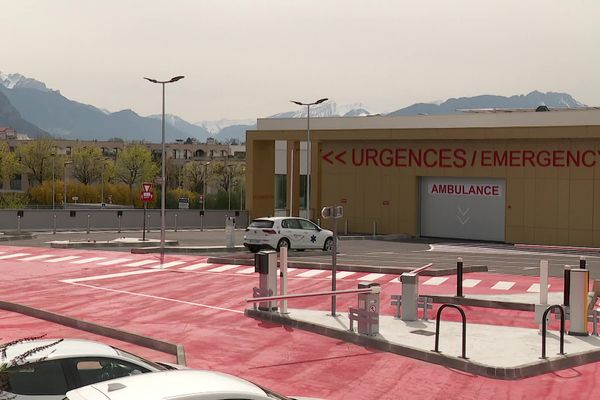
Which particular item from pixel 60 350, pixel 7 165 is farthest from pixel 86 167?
pixel 60 350

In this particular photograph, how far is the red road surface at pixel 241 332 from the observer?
12414 mm

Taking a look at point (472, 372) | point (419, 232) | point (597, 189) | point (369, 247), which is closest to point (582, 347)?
point (472, 372)

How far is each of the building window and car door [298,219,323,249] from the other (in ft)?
90.7

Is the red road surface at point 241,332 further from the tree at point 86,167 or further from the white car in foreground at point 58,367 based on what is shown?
the tree at point 86,167

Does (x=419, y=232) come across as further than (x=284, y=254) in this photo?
Yes

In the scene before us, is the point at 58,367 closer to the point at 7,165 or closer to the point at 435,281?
the point at 435,281

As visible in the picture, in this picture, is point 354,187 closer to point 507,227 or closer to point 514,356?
point 507,227

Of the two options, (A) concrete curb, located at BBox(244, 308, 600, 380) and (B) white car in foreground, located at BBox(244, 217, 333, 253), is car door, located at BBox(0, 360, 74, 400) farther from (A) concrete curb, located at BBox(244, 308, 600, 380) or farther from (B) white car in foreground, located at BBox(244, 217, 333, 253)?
(B) white car in foreground, located at BBox(244, 217, 333, 253)

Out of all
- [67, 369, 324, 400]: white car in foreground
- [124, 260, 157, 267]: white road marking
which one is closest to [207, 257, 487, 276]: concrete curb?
[124, 260, 157, 267]: white road marking

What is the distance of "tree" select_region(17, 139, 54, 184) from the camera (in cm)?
12231

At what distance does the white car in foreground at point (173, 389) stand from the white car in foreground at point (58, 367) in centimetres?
158

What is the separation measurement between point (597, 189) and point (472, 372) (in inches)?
1358

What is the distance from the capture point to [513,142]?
158 ft

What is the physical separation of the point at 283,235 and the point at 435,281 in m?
9.95
